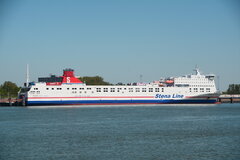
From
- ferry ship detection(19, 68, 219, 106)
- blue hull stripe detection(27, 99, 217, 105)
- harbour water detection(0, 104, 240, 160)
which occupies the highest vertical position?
ferry ship detection(19, 68, 219, 106)

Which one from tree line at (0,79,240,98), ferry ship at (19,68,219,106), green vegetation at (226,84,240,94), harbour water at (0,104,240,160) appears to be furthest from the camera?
green vegetation at (226,84,240,94)

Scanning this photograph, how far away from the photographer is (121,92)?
65.9 metres

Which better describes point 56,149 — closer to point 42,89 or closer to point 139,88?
point 42,89

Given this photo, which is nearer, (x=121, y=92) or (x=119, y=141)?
(x=119, y=141)

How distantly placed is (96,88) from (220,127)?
117 feet

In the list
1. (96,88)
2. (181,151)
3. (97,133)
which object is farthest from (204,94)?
(181,151)

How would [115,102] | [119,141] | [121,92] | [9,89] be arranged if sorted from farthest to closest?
[9,89] → [121,92] → [115,102] → [119,141]

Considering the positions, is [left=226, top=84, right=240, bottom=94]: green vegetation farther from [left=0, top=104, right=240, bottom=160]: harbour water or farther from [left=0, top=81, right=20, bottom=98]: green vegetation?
[left=0, top=104, right=240, bottom=160]: harbour water

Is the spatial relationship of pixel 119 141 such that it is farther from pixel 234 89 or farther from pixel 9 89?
pixel 234 89

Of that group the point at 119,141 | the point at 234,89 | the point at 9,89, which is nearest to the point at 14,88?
the point at 9,89

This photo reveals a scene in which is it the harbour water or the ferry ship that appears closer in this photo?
the harbour water

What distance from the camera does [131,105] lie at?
66.3 metres

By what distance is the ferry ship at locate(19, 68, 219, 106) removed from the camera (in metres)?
61.4

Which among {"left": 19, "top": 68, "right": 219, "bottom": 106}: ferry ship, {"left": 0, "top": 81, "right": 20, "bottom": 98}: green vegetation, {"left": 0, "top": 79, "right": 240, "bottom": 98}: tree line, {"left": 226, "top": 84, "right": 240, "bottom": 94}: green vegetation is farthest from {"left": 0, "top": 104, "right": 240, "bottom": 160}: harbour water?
{"left": 226, "top": 84, "right": 240, "bottom": 94}: green vegetation
